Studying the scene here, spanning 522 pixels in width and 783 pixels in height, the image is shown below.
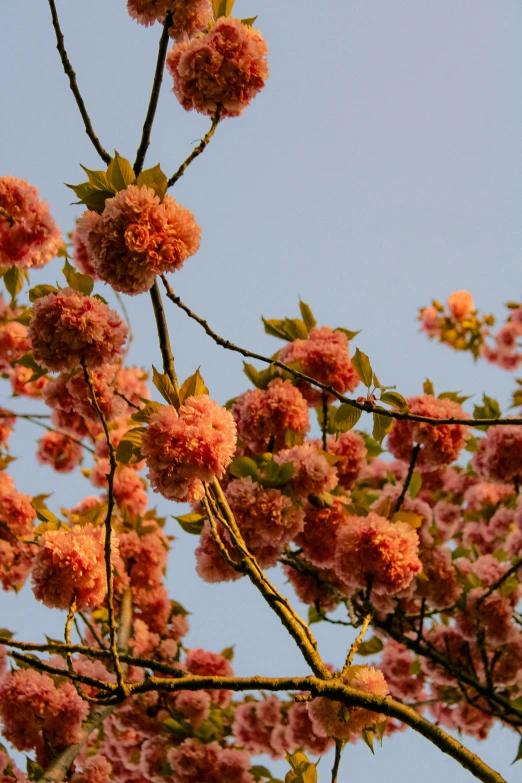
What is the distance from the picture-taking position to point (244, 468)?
2.69 metres

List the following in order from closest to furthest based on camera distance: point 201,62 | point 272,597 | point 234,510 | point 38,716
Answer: point 272,597
point 201,62
point 234,510
point 38,716

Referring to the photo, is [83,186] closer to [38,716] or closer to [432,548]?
[38,716]

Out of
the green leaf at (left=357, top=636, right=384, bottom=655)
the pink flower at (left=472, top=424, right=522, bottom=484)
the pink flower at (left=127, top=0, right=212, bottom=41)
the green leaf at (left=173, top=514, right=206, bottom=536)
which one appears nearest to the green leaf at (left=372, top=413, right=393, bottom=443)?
the green leaf at (left=173, top=514, right=206, bottom=536)

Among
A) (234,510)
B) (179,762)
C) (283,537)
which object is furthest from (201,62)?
(179,762)

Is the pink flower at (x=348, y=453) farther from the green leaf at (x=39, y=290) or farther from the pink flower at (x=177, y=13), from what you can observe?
the pink flower at (x=177, y=13)

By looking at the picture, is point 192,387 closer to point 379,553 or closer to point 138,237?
point 138,237

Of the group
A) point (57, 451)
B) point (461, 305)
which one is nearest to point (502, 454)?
point (57, 451)

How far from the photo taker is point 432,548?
3541mm

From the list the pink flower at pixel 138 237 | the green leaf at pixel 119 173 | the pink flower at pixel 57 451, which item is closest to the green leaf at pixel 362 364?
the pink flower at pixel 138 237

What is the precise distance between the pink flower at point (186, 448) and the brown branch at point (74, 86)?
0.86 meters

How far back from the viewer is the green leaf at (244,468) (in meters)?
2.68

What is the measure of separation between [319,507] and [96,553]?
1.14 meters

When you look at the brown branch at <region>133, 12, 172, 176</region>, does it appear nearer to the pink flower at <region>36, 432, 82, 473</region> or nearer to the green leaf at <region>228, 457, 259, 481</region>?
the green leaf at <region>228, 457, 259, 481</region>

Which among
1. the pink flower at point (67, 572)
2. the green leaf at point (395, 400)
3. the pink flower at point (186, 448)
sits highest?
the green leaf at point (395, 400)
